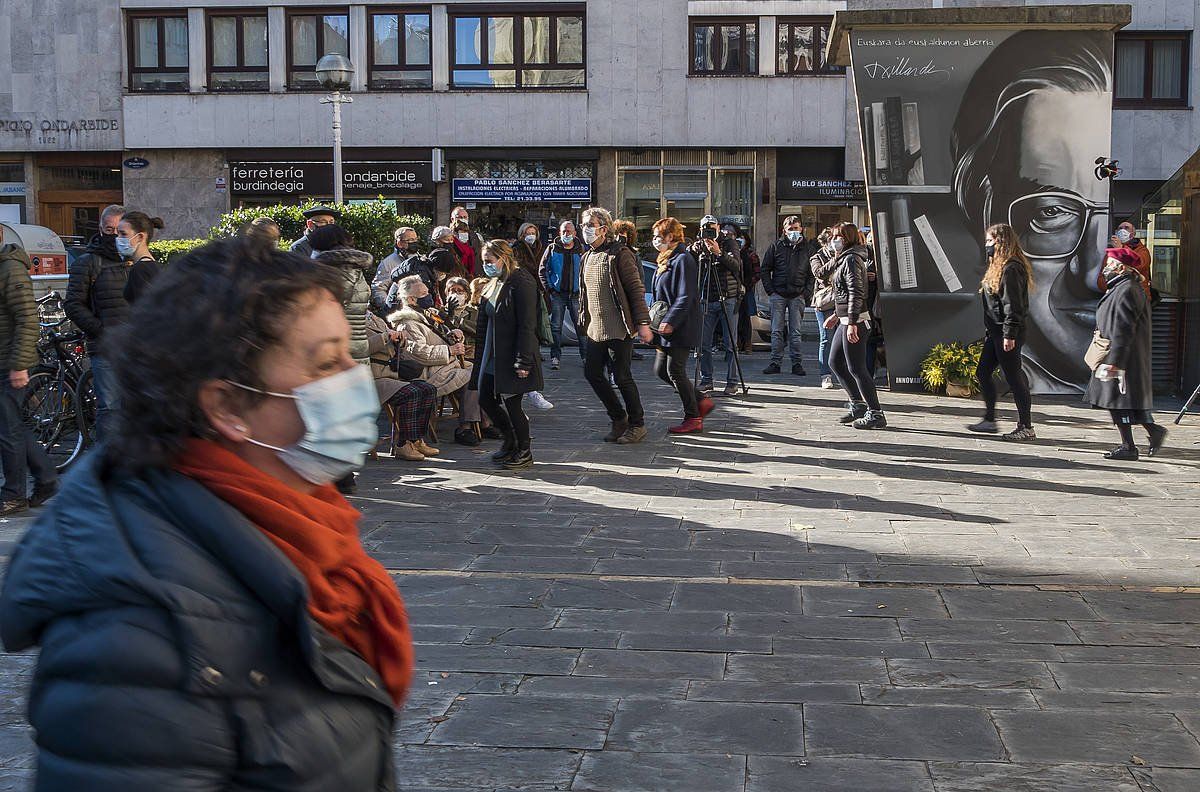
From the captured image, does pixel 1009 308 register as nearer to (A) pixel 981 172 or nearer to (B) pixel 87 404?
(A) pixel 981 172

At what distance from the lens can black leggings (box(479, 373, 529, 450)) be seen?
1035 centimetres

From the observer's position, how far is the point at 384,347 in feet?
36.2

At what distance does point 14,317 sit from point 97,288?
0.67 meters

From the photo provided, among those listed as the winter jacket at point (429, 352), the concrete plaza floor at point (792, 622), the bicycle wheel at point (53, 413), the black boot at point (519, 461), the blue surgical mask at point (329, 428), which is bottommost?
the concrete plaza floor at point (792, 622)

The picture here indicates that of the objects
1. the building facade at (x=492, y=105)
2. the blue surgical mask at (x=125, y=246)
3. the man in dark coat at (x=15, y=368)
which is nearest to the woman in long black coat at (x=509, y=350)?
the blue surgical mask at (x=125, y=246)

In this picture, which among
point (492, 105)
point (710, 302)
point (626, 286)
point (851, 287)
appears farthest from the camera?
point (492, 105)

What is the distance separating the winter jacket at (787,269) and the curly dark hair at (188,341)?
15.5 m

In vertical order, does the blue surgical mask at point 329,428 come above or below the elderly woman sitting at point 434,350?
above

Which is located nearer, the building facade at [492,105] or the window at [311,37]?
the building facade at [492,105]

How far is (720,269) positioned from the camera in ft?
52.0

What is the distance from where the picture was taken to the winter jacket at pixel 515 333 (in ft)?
33.4

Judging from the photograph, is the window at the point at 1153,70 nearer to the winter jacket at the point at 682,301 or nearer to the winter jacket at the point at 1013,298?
the winter jacket at the point at 1013,298

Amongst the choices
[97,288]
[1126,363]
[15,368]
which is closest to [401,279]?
[97,288]
